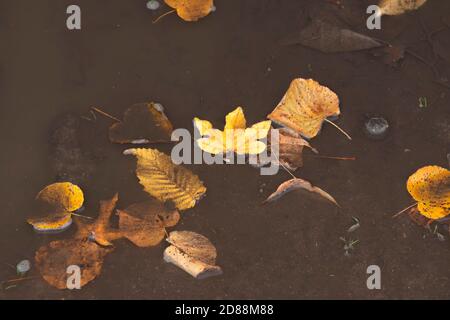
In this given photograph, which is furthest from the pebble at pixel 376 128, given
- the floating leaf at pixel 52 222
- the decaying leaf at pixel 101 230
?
the floating leaf at pixel 52 222

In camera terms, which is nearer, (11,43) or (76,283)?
(76,283)

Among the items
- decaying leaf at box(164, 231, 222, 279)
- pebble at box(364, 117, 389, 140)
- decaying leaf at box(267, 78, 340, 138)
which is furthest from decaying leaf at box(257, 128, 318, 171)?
decaying leaf at box(164, 231, 222, 279)

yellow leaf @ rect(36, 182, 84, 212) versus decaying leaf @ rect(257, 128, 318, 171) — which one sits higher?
decaying leaf @ rect(257, 128, 318, 171)

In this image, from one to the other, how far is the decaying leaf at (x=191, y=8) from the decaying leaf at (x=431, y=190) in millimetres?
755

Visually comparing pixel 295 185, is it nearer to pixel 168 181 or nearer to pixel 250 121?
pixel 250 121

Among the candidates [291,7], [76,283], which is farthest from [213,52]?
[76,283]

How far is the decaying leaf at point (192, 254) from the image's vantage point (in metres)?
1.90

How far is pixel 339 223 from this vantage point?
6.37 ft

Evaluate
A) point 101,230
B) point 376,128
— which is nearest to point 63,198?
point 101,230

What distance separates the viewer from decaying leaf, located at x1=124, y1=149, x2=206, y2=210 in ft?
6.36

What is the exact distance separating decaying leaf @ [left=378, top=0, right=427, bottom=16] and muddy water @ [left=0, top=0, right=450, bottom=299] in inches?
1.0

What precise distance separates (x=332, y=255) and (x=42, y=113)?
2.94ft

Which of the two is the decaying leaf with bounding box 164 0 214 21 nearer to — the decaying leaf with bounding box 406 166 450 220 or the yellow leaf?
the yellow leaf

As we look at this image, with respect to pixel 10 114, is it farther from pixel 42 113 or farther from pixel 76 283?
pixel 76 283
